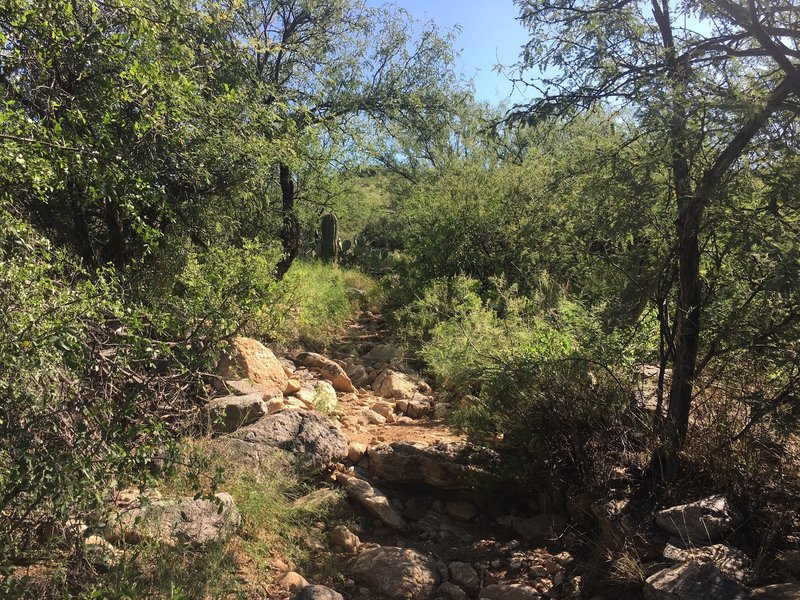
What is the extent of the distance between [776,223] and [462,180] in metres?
7.81

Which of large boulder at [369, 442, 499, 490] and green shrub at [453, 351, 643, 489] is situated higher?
green shrub at [453, 351, 643, 489]

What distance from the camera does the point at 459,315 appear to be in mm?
7992

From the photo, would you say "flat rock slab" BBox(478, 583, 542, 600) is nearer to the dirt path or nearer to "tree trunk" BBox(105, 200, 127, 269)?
the dirt path

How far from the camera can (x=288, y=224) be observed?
9.22 meters

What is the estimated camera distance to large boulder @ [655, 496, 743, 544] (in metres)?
3.36

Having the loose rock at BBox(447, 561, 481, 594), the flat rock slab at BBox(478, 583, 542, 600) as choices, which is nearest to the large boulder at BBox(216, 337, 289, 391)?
the loose rock at BBox(447, 561, 481, 594)

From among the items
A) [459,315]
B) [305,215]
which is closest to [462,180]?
[305,215]

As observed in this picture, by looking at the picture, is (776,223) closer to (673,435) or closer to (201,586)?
(673,435)

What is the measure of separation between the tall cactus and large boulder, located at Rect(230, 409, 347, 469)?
33.9 ft

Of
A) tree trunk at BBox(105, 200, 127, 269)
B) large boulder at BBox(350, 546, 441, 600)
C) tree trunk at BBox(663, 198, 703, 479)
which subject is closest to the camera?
large boulder at BBox(350, 546, 441, 600)

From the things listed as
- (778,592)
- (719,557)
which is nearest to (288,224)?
(719,557)

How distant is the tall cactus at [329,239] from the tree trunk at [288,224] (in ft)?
18.2

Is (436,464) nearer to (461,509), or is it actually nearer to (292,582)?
(461,509)

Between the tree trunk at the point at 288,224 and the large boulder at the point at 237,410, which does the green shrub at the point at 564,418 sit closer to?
the large boulder at the point at 237,410
